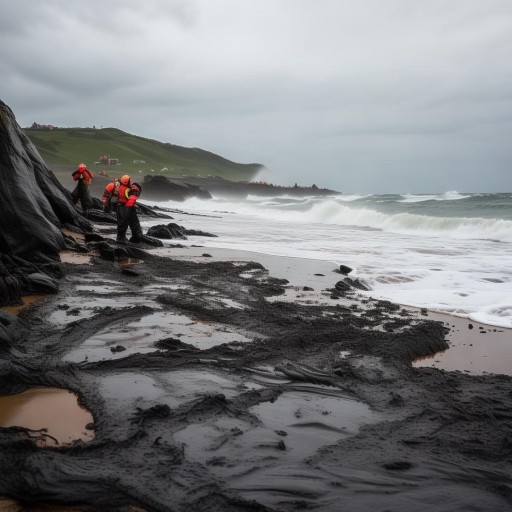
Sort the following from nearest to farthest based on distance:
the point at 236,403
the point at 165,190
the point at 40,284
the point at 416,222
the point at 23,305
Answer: the point at 236,403, the point at 23,305, the point at 40,284, the point at 416,222, the point at 165,190

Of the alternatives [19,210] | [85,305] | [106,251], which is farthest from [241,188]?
[85,305]

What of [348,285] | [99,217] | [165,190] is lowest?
[348,285]

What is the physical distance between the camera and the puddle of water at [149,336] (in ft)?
15.3

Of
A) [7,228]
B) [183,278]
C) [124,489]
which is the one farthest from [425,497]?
[7,228]

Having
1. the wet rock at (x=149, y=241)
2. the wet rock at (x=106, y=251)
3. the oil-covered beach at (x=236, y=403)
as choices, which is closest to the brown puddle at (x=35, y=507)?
the oil-covered beach at (x=236, y=403)

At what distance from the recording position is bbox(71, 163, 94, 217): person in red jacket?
1744 cm

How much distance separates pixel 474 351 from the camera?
5.38 metres

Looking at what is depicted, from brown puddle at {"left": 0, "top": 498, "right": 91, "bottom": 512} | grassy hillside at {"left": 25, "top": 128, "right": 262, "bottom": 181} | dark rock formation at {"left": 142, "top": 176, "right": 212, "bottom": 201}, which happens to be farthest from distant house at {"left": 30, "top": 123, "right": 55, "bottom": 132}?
brown puddle at {"left": 0, "top": 498, "right": 91, "bottom": 512}

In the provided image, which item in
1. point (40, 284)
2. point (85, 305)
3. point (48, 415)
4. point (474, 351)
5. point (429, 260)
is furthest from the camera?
point (429, 260)

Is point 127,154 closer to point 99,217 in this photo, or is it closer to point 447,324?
point 99,217

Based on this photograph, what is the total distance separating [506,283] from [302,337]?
5923 millimetres

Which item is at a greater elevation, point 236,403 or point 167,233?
point 167,233

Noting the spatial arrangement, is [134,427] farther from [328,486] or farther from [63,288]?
[63,288]

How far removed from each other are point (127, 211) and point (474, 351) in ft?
32.0
